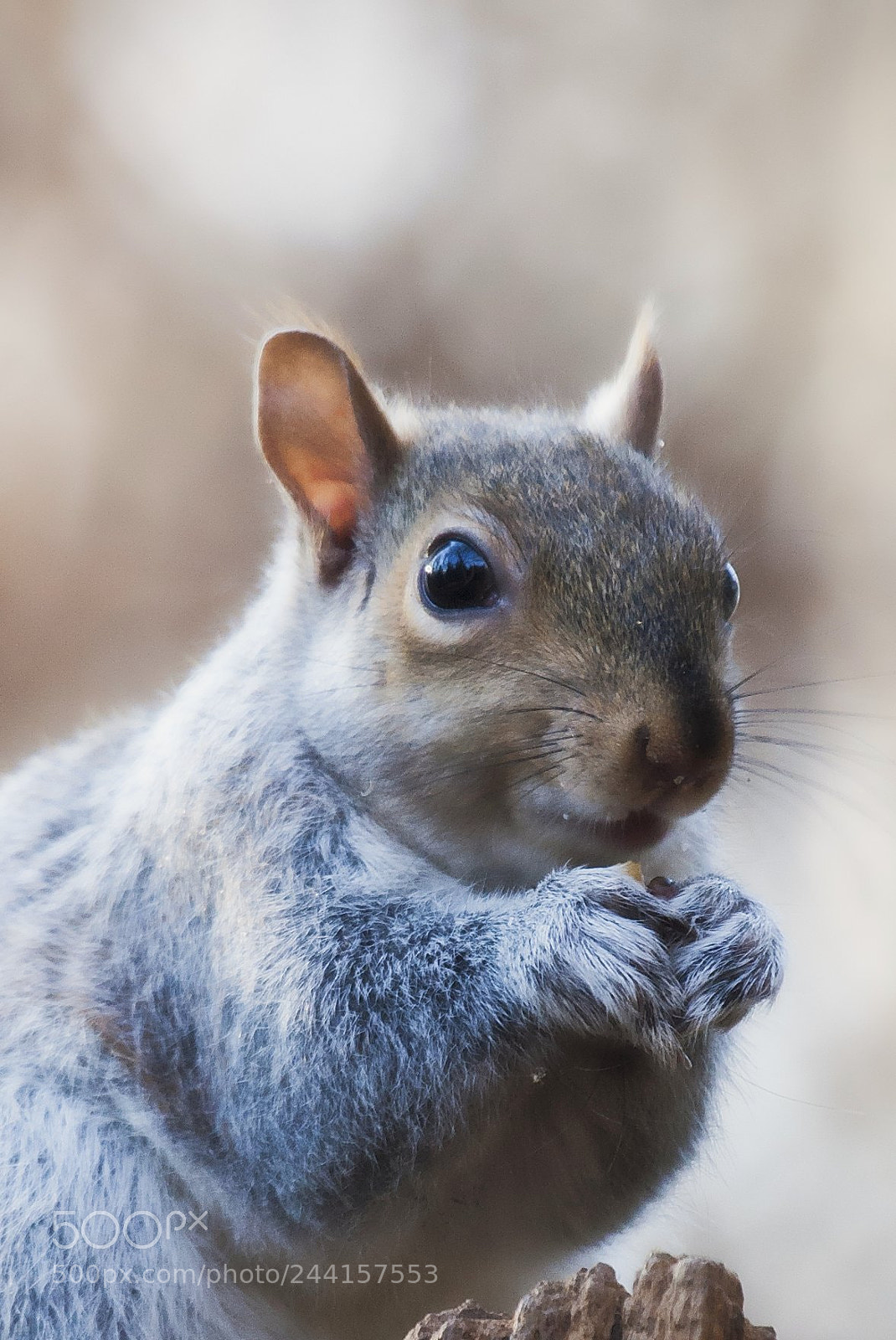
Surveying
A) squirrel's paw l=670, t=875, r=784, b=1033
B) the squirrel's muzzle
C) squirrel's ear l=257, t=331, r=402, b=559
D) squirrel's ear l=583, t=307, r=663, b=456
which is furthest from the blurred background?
the squirrel's muzzle

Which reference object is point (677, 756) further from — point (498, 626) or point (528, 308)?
point (528, 308)

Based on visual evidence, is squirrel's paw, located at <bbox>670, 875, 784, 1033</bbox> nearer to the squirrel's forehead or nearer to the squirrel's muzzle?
the squirrel's muzzle

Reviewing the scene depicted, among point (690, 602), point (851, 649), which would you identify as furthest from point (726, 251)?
point (690, 602)

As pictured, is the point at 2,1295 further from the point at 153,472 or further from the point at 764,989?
the point at 153,472

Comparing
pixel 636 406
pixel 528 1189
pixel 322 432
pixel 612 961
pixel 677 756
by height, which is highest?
pixel 636 406

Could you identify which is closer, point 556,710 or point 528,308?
point 556,710

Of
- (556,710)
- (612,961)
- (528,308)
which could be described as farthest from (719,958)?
(528,308)

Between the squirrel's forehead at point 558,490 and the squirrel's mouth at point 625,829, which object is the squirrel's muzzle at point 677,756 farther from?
the squirrel's forehead at point 558,490

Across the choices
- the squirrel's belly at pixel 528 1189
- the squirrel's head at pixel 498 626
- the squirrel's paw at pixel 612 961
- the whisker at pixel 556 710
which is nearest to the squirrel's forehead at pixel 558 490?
the squirrel's head at pixel 498 626
